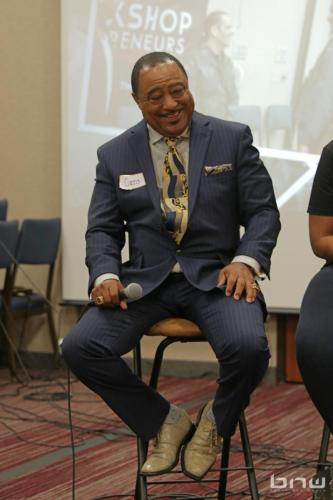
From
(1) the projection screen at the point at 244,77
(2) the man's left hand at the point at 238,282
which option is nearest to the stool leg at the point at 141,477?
(2) the man's left hand at the point at 238,282

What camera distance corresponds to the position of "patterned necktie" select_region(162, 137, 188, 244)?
2.53m

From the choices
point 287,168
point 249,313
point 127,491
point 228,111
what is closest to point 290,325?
point 287,168

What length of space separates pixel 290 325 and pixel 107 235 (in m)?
2.28

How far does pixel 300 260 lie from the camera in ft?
14.9

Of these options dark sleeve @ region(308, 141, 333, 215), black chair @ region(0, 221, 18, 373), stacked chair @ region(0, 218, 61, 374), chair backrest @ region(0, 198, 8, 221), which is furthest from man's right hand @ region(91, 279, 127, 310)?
chair backrest @ region(0, 198, 8, 221)

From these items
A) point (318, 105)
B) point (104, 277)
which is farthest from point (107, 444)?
point (318, 105)

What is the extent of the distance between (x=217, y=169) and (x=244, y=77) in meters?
2.14

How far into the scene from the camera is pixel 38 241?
4836 mm

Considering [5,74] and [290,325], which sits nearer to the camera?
[290,325]

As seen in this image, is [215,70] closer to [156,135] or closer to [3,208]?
[3,208]

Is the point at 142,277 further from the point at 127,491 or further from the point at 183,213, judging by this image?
the point at 127,491

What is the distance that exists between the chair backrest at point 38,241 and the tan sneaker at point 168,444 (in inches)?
101

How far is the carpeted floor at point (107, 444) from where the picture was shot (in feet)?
9.42

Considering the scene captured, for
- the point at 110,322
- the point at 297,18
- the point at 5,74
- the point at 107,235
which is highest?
the point at 297,18
